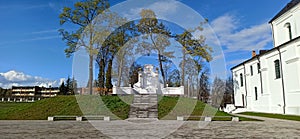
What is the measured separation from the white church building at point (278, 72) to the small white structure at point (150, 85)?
9.81 metres

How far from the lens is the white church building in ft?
77.6

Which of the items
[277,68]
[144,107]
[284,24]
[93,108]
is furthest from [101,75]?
[284,24]

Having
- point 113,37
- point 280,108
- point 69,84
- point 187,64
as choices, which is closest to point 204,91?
point 187,64

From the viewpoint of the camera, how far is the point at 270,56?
28.4m

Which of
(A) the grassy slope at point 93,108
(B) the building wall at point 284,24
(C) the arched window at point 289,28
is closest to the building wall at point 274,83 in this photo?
(B) the building wall at point 284,24

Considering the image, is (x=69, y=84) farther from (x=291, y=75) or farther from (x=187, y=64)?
(x=291, y=75)

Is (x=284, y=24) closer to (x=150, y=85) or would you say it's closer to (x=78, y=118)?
(x=150, y=85)

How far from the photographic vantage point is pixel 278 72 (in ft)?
89.1

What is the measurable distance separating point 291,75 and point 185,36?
482 inches

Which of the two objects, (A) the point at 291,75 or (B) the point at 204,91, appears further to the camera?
(B) the point at 204,91

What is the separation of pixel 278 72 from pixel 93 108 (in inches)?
764

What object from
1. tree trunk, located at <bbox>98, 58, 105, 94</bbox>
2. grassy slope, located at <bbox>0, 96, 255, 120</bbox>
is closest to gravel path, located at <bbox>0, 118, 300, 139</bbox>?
grassy slope, located at <bbox>0, 96, 255, 120</bbox>

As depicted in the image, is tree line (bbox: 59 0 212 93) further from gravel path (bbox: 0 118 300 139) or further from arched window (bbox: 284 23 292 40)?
gravel path (bbox: 0 118 300 139)

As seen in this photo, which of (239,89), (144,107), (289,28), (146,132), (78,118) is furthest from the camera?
(239,89)
